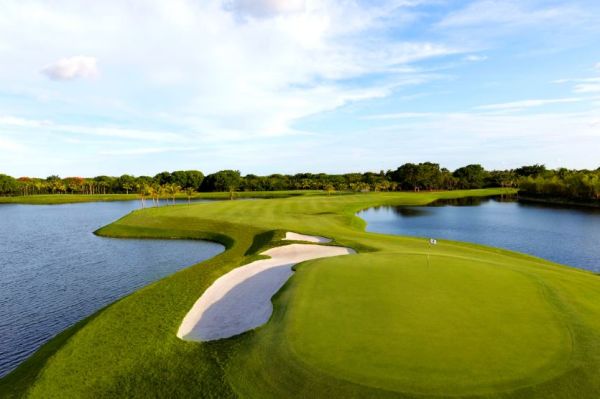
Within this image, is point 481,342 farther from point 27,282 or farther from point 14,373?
point 27,282

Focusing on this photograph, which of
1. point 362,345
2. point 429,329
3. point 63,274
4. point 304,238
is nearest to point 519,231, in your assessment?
point 304,238

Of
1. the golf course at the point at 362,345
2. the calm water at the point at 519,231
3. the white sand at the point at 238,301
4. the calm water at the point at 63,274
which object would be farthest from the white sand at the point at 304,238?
the calm water at the point at 519,231

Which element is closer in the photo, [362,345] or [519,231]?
[362,345]

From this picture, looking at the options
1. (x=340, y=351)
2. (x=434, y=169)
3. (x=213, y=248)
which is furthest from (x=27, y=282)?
(x=434, y=169)

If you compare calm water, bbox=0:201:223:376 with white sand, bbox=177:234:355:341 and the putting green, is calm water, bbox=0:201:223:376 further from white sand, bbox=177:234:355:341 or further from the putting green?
the putting green

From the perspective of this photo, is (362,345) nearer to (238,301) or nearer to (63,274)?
(238,301)

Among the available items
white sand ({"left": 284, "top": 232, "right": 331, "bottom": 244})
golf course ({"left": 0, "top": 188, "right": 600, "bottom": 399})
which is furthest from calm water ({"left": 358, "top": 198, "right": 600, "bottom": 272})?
golf course ({"left": 0, "top": 188, "right": 600, "bottom": 399})

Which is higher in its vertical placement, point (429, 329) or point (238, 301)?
point (429, 329)

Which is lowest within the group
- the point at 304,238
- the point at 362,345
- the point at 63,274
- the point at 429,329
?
the point at 63,274
